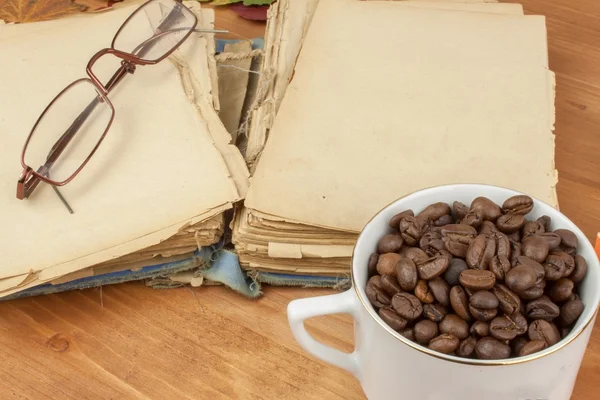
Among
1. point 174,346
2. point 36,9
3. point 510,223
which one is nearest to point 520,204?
point 510,223

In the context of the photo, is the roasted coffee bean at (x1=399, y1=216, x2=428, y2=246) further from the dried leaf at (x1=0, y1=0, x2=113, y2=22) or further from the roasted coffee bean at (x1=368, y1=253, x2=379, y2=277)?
the dried leaf at (x1=0, y1=0, x2=113, y2=22)

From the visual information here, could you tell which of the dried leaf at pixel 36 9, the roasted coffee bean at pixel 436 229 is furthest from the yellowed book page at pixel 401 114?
the dried leaf at pixel 36 9

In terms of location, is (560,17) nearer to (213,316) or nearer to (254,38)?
(254,38)

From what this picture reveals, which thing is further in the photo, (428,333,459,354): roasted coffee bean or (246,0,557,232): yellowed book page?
(246,0,557,232): yellowed book page

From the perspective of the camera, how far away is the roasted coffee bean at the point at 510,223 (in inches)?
18.4

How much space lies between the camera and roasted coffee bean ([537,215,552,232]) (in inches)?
18.8

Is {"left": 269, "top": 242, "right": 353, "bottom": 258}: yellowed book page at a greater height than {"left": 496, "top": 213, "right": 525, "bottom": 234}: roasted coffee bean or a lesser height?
lesser

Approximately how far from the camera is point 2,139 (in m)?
0.68

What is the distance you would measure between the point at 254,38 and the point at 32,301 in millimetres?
418

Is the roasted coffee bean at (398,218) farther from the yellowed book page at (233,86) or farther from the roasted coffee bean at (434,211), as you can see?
the yellowed book page at (233,86)

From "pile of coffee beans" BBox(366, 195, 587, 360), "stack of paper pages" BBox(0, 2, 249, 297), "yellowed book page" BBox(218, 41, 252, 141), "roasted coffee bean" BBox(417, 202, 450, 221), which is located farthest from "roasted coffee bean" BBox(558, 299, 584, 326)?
"yellowed book page" BBox(218, 41, 252, 141)

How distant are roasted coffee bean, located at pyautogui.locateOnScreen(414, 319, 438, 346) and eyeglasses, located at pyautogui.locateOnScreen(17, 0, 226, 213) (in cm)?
34

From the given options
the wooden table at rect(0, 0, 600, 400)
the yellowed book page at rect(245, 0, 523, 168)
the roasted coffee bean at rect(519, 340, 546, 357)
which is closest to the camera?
the roasted coffee bean at rect(519, 340, 546, 357)

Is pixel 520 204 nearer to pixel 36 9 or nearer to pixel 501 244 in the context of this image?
pixel 501 244
